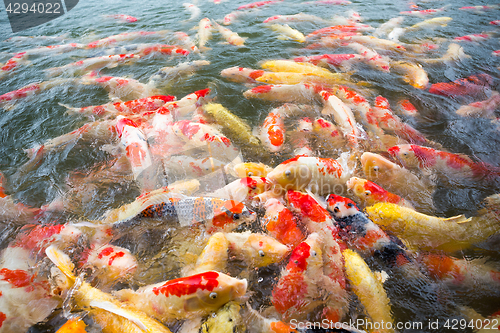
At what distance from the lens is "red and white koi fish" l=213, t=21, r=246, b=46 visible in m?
7.61

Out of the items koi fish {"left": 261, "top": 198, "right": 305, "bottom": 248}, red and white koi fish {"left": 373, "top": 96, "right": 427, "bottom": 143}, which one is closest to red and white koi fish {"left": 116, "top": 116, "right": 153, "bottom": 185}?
koi fish {"left": 261, "top": 198, "right": 305, "bottom": 248}

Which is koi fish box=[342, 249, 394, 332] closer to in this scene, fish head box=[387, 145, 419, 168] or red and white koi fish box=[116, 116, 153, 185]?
fish head box=[387, 145, 419, 168]

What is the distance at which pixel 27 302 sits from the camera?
234cm

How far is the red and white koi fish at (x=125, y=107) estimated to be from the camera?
499cm

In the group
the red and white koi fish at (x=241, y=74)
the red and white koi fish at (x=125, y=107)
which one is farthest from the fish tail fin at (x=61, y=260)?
the red and white koi fish at (x=241, y=74)

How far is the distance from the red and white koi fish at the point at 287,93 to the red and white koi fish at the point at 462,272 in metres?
3.41

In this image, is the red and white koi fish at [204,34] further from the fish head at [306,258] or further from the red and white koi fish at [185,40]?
the fish head at [306,258]

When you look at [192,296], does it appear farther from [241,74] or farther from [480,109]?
[480,109]

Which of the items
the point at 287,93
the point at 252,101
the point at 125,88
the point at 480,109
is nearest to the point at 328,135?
the point at 287,93

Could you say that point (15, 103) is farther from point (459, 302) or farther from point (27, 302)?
point (459, 302)

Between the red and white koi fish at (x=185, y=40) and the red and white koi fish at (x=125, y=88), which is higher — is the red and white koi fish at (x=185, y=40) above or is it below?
above

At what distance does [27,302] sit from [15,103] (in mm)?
5072

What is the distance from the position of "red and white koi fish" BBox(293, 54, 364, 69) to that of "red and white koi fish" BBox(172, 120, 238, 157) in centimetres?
341

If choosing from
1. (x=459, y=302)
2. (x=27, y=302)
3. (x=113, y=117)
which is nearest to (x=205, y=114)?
(x=113, y=117)
